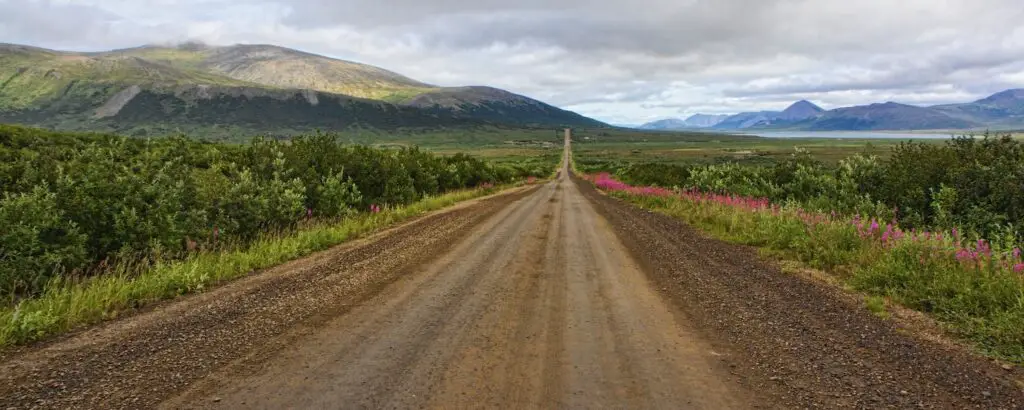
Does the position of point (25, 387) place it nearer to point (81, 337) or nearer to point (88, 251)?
point (81, 337)

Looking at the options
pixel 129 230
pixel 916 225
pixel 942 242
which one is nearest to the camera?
pixel 942 242

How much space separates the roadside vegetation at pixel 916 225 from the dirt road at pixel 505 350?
0.93 m

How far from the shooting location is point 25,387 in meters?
4.43

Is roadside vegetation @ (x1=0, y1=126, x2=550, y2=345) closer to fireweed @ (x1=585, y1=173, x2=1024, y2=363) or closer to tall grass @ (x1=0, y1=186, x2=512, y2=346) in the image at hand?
tall grass @ (x1=0, y1=186, x2=512, y2=346)

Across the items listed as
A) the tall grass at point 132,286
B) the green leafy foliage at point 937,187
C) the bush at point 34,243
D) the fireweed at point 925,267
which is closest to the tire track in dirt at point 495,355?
the tall grass at point 132,286

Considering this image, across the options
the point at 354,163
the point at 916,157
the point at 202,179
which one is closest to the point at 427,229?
the point at 202,179

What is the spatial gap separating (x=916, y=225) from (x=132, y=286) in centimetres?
1738

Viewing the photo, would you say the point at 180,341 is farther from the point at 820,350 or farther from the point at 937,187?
the point at 937,187

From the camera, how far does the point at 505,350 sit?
5.52 meters

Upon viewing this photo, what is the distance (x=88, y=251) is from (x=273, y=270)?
3072 mm

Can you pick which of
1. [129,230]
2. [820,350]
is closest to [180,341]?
[129,230]

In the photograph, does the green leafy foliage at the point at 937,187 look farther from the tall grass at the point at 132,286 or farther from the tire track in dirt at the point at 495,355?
the tall grass at the point at 132,286

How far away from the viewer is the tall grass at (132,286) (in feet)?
19.3

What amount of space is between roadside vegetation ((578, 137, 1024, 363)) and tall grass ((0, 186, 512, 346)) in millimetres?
10407
